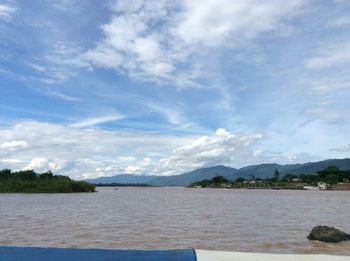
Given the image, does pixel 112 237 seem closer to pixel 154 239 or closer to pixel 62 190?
pixel 154 239

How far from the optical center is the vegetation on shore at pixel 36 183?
380ft

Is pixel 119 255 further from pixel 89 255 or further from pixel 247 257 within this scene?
pixel 247 257

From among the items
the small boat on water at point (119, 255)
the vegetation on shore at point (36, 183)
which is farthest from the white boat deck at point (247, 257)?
the vegetation on shore at point (36, 183)

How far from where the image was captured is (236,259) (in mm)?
5598

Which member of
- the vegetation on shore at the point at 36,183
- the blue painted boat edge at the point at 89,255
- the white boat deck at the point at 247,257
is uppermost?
the vegetation on shore at the point at 36,183

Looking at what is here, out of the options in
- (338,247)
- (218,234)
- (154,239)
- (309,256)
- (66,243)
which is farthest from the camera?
(218,234)

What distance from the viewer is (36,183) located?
118 metres

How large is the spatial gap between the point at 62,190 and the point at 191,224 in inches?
3578

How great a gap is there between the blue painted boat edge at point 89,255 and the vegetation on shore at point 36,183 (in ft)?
375

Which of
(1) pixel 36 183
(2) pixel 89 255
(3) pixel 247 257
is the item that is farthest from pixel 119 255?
(1) pixel 36 183

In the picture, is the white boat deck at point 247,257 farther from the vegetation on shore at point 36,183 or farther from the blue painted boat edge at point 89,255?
the vegetation on shore at point 36,183

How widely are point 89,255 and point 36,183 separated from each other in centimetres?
11866

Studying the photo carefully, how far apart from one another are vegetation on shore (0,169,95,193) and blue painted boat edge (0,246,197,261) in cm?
11421

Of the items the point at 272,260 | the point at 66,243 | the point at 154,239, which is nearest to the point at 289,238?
the point at 154,239
